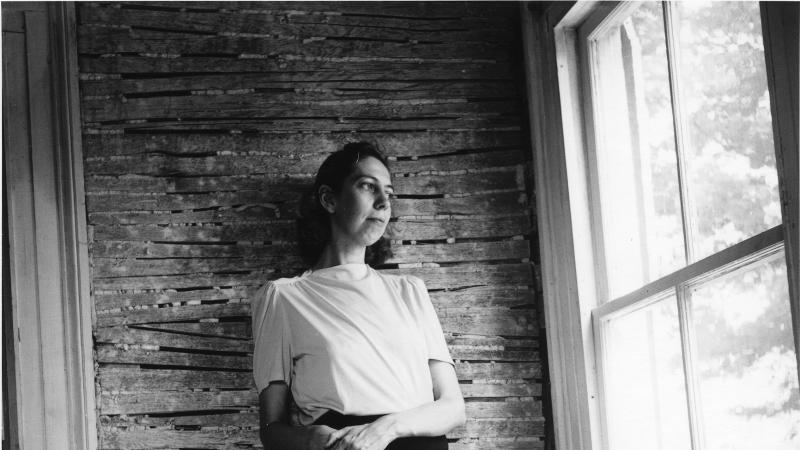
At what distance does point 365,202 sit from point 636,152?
655 mm

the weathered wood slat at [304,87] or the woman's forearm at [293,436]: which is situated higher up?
the weathered wood slat at [304,87]

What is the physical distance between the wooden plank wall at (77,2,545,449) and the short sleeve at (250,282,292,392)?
19 cm

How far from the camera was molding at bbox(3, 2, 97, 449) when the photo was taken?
2529mm

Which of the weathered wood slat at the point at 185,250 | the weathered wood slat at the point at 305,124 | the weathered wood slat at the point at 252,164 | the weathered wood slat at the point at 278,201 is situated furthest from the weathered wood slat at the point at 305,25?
the weathered wood slat at the point at 185,250

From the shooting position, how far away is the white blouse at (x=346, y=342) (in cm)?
235

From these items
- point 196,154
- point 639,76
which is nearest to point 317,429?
point 196,154

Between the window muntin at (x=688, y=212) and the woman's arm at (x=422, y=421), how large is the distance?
37cm

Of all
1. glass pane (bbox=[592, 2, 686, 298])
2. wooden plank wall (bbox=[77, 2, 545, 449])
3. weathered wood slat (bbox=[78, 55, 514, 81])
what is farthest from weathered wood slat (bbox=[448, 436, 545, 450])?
weathered wood slat (bbox=[78, 55, 514, 81])

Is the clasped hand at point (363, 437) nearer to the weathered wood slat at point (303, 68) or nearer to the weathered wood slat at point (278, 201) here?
the weathered wood slat at point (278, 201)

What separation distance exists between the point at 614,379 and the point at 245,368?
904 millimetres

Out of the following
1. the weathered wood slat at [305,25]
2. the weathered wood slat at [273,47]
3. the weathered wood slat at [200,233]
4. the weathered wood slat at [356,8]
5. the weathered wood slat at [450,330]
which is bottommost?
the weathered wood slat at [450,330]

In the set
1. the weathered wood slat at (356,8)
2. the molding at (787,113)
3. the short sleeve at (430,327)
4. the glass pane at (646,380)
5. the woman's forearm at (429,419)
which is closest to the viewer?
the molding at (787,113)

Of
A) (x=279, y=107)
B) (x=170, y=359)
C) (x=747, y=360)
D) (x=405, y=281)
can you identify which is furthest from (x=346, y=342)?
(x=747, y=360)

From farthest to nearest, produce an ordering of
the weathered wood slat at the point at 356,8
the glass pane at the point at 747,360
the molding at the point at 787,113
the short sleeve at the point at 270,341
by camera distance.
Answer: the weathered wood slat at the point at 356,8 → the short sleeve at the point at 270,341 → the glass pane at the point at 747,360 → the molding at the point at 787,113
